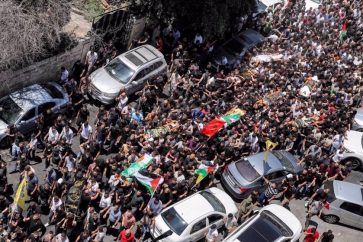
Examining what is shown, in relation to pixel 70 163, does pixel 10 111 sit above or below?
below

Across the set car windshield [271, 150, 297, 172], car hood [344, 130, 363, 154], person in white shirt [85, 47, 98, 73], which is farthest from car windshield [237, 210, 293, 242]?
person in white shirt [85, 47, 98, 73]

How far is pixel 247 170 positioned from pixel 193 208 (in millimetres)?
3267

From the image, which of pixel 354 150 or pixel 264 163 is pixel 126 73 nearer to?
pixel 264 163

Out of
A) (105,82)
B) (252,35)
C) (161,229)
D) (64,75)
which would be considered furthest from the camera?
(252,35)

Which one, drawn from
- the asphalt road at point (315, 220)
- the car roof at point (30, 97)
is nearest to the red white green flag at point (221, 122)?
the asphalt road at point (315, 220)

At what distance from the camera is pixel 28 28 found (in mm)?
20109

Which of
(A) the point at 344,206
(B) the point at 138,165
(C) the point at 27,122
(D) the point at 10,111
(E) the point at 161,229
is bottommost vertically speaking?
(C) the point at 27,122

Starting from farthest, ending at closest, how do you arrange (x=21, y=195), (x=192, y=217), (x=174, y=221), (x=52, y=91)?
1. (x=52, y=91)
2. (x=192, y=217)
3. (x=174, y=221)
4. (x=21, y=195)

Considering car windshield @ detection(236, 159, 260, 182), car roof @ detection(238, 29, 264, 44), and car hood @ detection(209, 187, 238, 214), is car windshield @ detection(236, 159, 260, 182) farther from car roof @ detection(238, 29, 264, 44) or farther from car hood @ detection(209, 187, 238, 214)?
car roof @ detection(238, 29, 264, 44)

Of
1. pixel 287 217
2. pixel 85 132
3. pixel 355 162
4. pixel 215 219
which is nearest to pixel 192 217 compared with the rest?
pixel 215 219

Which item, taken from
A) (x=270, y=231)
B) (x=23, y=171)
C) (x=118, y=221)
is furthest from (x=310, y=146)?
(x=23, y=171)

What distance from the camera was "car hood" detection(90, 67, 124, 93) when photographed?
22.0 metres

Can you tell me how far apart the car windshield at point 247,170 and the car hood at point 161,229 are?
13.4ft

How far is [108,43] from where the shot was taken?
974 inches
